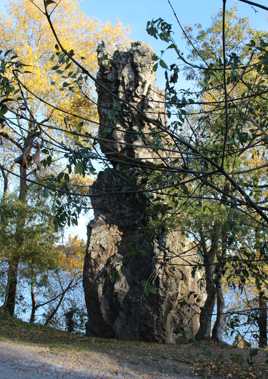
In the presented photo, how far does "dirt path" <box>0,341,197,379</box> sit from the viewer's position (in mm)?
6539

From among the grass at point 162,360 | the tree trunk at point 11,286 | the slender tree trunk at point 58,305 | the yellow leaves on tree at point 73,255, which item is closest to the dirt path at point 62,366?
the grass at point 162,360

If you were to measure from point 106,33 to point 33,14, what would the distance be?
2349mm

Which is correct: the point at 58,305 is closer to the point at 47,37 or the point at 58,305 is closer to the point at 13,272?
the point at 13,272

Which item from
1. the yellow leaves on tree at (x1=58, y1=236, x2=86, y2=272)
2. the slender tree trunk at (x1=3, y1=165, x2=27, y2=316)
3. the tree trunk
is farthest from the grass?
the yellow leaves on tree at (x1=58, y1=236, x2=86, y2=272)

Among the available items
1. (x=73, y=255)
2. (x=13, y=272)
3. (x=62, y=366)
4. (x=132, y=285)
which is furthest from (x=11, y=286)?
(x=62, y=366)

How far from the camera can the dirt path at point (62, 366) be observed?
6539 mm

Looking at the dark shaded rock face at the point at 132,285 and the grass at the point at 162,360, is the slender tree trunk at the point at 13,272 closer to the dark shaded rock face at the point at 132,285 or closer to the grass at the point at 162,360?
the dark shaded rock face at the point at 132,285

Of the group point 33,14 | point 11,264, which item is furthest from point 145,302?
point 33,14

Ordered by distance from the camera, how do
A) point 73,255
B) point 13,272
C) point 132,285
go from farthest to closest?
point 73,255, point 13,272, point 132,285

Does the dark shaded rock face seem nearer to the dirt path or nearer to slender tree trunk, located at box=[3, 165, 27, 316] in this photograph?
slender tree trunk, located at box=[3, 165, 27, 316]

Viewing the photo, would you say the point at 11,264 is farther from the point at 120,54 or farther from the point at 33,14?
the point at 33,14

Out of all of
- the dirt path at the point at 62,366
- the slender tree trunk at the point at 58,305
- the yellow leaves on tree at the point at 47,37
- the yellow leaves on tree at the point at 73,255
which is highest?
the yellow leaves on tree at the point at 47,37

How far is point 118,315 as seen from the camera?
11430 mm

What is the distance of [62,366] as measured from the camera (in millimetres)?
6977
